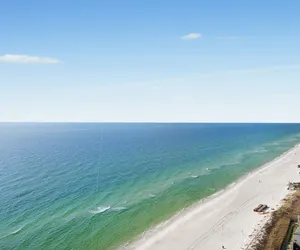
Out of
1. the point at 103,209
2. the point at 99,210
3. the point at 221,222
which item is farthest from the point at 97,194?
the point at 221,222

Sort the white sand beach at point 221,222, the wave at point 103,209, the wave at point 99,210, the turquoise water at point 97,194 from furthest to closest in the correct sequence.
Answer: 1. the wave at point 103,209
2. the wave at point 99,210
3. the turquoise water at point 97,194
4. the white sand beach at point 221,222

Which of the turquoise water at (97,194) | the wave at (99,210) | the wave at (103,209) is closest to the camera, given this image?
the turquoise water at (97,194)

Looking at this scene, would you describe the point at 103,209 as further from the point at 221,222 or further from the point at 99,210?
the point at 221,222

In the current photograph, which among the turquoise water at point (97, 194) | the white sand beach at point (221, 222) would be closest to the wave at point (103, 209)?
the turquoise water at point (97, 194)

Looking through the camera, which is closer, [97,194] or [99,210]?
[99,210]

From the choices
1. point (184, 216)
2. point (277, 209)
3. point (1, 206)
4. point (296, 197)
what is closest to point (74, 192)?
point (1, 206)

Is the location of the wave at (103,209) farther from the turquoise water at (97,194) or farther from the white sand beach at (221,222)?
the white sand beach at (221,222)

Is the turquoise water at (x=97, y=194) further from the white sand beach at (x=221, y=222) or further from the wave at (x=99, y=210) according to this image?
the white sand beach at (x=221, y=222)

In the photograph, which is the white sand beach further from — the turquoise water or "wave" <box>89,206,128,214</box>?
"wave" <box>89,206,128,214</box>

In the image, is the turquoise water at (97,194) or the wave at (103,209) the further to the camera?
the wave at (103,209)
